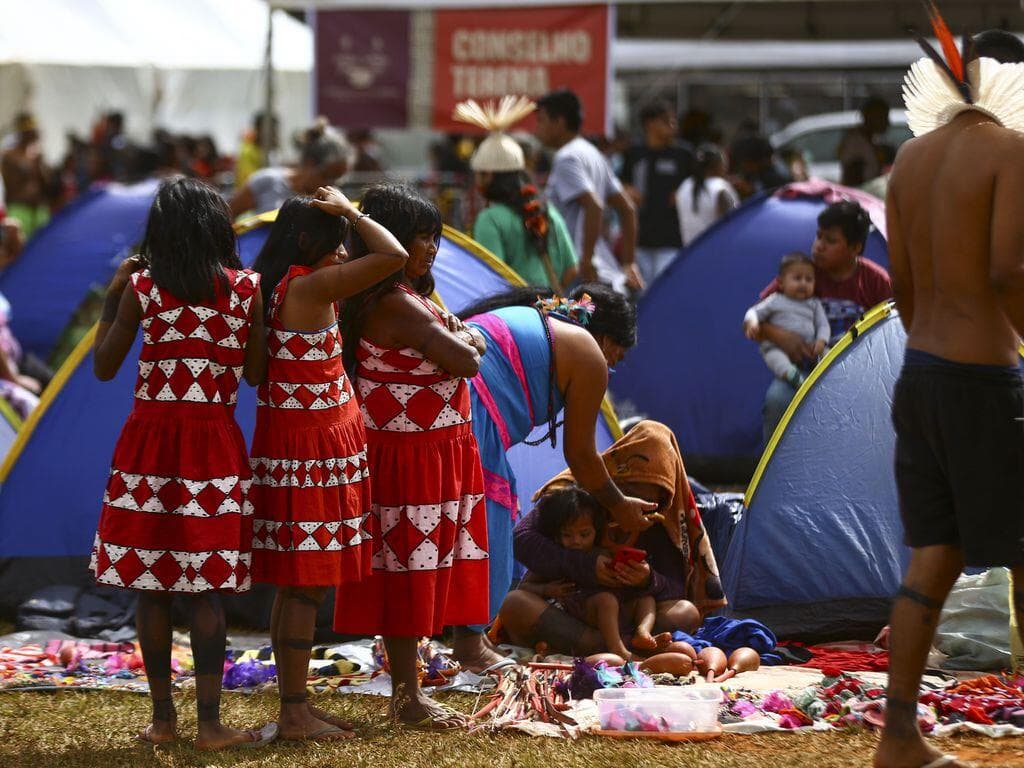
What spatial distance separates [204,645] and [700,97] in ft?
56.1

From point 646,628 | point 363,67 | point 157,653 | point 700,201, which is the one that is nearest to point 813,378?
point 646,628

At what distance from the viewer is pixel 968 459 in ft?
11.2

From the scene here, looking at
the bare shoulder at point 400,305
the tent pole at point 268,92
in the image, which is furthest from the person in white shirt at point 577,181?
the bare shoulder at point 400,305

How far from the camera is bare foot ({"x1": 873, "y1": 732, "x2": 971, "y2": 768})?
3.45m

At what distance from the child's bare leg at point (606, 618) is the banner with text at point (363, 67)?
645cm

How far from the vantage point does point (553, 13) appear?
1049 cm

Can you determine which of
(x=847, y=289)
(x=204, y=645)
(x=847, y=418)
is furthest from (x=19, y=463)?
(x=847, y=289)

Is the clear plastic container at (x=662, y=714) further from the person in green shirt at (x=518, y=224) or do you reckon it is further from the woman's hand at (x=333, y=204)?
the person in green shirt at (x=518, y=224)

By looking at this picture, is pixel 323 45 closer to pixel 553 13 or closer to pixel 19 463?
pixel 553 13

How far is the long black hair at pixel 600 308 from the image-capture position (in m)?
4.65

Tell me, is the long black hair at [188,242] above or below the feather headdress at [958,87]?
below

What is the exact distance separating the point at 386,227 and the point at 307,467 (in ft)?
2.34

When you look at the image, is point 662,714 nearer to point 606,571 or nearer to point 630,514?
A: point 630,514

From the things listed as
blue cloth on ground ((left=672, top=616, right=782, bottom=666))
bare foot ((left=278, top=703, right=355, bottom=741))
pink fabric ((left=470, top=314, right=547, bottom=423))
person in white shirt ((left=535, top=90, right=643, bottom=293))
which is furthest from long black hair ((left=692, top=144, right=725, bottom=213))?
bare foot ((left=278, top=703, right=355, bottom=741))
